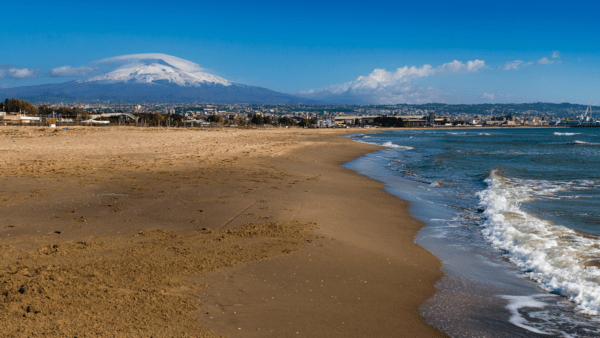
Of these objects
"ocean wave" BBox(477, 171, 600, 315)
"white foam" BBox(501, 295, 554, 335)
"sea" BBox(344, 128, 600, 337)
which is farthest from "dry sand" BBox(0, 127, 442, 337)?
"ocean wave" BBox(477, 171, 600, 315)

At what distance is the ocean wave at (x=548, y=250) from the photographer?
5453mm

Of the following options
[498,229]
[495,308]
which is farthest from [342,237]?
[498,229]

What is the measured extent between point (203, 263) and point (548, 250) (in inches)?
249

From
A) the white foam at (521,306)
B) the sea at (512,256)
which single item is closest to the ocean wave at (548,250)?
the sea at (512,256)

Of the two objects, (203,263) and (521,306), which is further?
(203,263)

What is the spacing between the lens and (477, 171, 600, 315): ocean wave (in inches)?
215

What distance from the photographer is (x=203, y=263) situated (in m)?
5.48

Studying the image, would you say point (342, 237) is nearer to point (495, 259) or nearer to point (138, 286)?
point (495, 259)

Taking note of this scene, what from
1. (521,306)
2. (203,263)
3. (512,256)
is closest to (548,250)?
Result: (512,256)

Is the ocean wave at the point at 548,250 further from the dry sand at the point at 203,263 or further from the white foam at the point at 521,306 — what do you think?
the dry sand at the point at 203,263

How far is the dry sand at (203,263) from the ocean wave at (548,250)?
1.68m

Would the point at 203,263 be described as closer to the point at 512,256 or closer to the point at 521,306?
the point at 521,306

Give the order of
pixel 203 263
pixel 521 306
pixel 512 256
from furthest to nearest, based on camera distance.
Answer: pixel 512 256 < pixel 203 263 < pixel 521 306

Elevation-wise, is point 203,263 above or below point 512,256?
above
